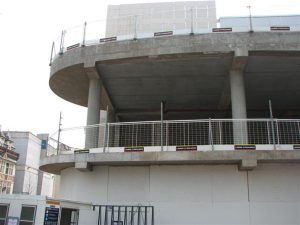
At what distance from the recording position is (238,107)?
43.5 ft

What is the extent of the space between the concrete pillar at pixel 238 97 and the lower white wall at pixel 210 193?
1343 mm

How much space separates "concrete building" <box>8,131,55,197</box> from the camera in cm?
7462

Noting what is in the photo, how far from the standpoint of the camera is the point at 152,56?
534 inches

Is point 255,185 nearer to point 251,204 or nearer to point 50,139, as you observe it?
point 251,204

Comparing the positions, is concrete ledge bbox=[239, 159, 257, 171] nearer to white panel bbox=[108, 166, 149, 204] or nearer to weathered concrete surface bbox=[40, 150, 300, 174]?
weathered concrete surface bbox=[40, 150, 300, 174]

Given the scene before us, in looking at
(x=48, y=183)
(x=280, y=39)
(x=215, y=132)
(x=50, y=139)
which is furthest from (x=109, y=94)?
(x=48, y=183)

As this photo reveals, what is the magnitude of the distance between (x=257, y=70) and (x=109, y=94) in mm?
7804

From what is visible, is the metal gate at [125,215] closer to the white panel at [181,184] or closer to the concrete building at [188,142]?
the concrete building at [188,142]

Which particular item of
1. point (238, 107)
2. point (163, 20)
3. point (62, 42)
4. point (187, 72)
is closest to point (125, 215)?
point (238, 107)

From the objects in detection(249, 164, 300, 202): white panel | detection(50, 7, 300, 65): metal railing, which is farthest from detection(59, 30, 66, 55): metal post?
detection(249, 164, 300, 202): white panel

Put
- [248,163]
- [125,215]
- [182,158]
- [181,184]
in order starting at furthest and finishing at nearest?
[181,184] → [125,215] → [182,158] → [248,163]

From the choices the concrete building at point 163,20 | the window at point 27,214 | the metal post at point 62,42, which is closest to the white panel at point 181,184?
the window at point 27,214

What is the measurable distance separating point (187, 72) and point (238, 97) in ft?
9.26

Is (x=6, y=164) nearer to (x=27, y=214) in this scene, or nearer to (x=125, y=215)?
(x=125, y=215)
